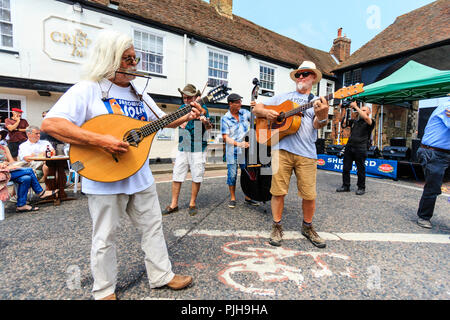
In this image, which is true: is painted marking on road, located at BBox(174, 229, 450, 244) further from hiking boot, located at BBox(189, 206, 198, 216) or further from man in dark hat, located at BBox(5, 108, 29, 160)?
man in dark hat, located at BBox(5, 108, 29, 160)

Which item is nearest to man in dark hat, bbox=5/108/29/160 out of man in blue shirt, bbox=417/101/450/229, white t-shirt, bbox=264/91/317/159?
white t-shirt, bbox=264/91/317/159

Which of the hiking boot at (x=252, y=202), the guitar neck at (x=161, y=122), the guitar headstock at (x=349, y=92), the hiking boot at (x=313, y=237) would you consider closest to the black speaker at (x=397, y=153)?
the guitar headstock at (x=349, y=92)

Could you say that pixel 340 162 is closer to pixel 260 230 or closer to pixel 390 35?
pixel 260 230

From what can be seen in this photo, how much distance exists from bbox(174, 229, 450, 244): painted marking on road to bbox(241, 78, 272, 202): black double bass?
91 cm

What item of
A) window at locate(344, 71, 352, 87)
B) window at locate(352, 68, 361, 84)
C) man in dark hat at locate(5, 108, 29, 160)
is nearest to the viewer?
man in dark hat at locate(5, 108, 29, 160)

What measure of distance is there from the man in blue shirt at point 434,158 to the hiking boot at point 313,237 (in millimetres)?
1890

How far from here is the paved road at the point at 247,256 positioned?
1.81 metres

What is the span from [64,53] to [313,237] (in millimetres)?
9303

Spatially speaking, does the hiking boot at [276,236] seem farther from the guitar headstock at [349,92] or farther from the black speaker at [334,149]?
the black speaker at [334,149]

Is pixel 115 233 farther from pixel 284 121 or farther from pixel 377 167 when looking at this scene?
pixel 377 167

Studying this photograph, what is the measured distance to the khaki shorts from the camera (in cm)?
263

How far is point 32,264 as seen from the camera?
217 centimetres
